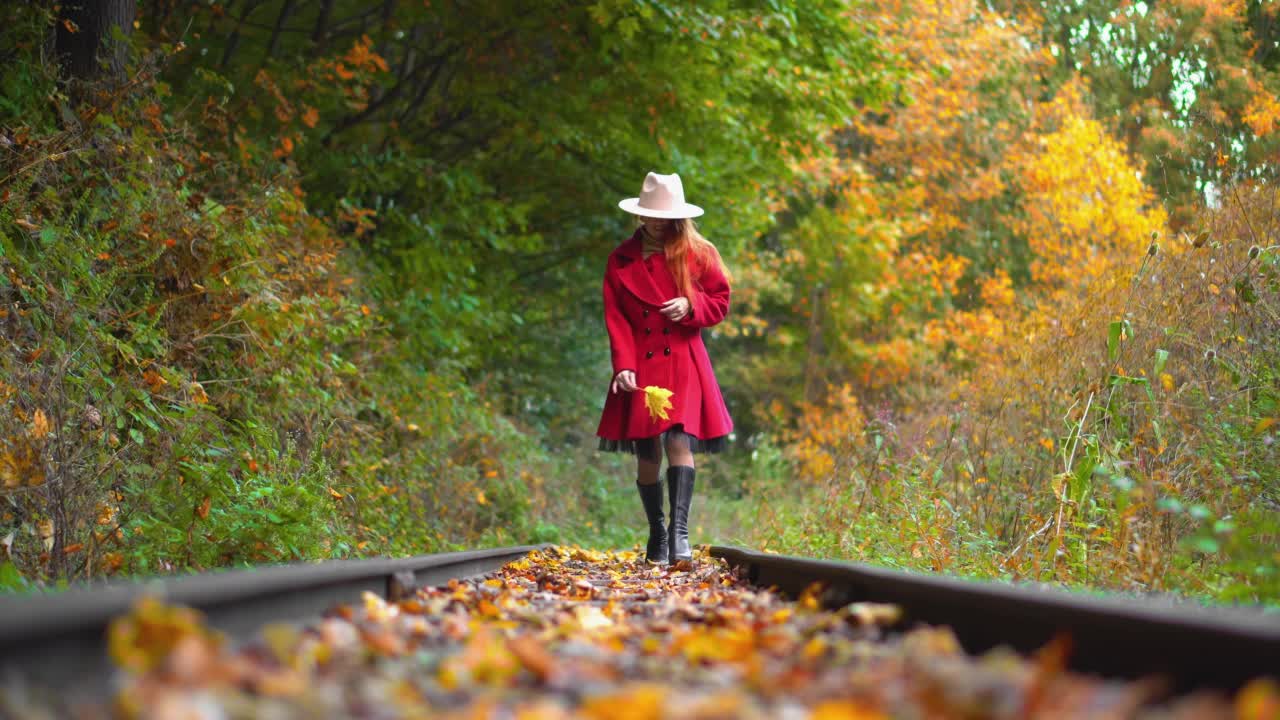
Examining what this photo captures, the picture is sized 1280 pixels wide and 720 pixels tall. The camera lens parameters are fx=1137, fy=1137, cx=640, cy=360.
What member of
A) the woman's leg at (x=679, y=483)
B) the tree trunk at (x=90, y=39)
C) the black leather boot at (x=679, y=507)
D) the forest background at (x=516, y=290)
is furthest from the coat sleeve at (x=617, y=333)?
the tree trunk at (x=90, y=39)

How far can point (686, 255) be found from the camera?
6746 mm

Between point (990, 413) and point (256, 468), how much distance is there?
4.45 m

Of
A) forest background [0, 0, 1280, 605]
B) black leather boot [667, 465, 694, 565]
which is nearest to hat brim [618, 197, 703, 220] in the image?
black leather boot [667, 465, 694, 565]

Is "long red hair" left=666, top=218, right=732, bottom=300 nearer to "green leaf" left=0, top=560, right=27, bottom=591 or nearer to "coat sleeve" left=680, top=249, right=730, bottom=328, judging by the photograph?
"coat sleeve" left=680, top=249, right=730, bottom=328

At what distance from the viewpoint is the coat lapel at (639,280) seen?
673 cm

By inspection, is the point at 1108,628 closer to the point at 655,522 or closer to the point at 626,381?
the point at 626,381

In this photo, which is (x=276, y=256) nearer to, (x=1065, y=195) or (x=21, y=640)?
(x=21, y=640)

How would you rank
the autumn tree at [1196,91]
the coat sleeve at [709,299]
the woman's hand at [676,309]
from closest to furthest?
the autumn tree at [1196,91]
the woman's hand at [676,309]
the coat sleeve at [709,299]

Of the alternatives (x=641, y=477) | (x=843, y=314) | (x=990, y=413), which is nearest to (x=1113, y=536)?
(x=990, y=413)

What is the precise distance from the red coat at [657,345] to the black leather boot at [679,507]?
255 millimetres

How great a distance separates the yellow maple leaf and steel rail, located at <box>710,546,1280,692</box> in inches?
124

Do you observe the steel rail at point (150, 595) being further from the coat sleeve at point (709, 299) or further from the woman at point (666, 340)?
the coat sleeve at point (709, 299)

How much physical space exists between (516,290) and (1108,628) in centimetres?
1434

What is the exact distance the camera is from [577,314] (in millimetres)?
17859
